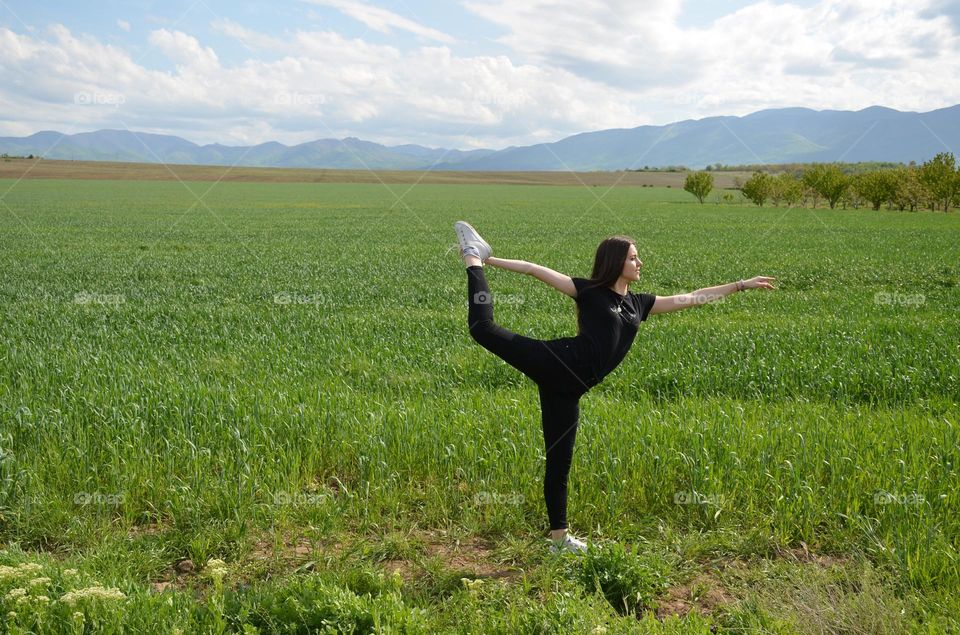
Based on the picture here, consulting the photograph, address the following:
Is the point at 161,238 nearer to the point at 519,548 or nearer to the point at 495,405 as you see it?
the point at 495,405

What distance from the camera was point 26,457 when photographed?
5.75 m

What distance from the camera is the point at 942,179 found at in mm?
67938

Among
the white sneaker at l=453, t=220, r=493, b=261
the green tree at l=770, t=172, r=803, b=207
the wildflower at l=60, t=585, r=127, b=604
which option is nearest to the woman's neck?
the white sneaker at l=453, t=220, r=493, b=261

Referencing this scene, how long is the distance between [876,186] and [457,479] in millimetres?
83943

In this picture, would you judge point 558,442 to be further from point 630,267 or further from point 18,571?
point 18,571

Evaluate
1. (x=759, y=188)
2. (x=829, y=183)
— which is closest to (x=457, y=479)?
(x=829, y=183)

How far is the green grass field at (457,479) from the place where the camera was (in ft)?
12.7

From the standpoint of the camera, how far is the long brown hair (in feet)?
14.2

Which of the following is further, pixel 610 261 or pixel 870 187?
pixel 870 187

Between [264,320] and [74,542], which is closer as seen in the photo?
[74,542]

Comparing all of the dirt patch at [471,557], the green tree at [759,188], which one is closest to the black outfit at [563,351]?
the dirt patch at [471,557]

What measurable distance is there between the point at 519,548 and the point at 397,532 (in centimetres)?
96

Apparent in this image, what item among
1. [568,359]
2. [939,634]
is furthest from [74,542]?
[939,634]

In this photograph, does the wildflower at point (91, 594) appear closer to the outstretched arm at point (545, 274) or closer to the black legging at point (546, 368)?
the black legging at point (546, 368)
